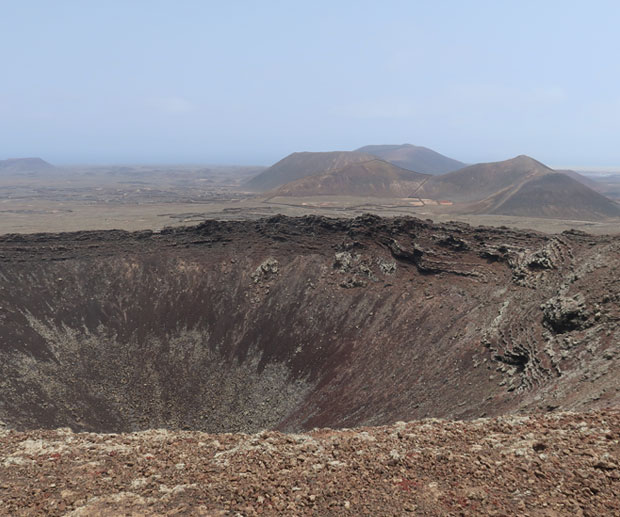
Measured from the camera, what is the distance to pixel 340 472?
1182 cm

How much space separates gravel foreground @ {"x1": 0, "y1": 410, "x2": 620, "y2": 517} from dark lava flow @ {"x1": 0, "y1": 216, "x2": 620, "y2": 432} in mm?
7044

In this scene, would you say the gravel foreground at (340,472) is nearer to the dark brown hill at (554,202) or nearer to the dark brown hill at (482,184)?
the dark brown hill at (554,202)

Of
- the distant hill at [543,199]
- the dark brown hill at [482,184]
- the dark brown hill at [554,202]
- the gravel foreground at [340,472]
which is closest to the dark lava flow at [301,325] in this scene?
the gravel foreground at [340,472]

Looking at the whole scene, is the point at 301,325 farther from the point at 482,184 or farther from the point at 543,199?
the point at 482,184

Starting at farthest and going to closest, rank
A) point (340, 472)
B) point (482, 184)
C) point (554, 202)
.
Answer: point (482, 184), point (554, 202), point (340, 472)

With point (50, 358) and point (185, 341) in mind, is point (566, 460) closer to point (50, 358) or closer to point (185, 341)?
point (185, 341)

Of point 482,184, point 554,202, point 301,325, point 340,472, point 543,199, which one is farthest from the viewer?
point 482,184

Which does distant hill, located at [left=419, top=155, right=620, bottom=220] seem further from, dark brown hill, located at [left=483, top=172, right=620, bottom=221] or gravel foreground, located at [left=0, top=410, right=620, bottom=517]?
gravel foreground, located at [left=0, top=410, right=620, bottom=517]

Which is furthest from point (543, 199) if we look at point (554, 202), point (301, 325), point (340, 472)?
point (340, 472)

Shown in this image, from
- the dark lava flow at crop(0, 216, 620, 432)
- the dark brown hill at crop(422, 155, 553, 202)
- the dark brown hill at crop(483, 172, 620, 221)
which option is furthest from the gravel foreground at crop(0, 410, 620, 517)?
the dark brown hill at crop(422, 155, 553, 202)

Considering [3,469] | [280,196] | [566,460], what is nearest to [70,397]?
[3,469]

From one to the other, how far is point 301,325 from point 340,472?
107 feet

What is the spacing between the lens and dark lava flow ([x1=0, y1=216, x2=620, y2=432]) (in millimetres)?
27641

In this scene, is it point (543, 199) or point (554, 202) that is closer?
point (554, 202)
